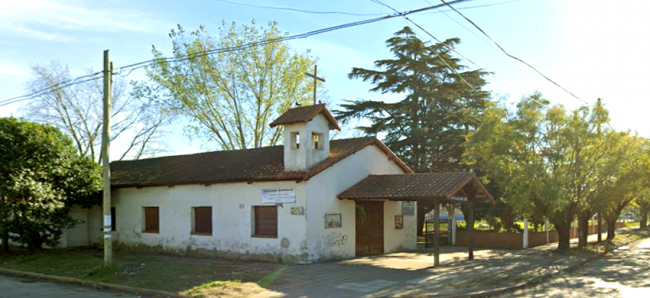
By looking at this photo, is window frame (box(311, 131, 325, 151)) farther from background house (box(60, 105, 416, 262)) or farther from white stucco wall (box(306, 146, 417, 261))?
white stucco wall (box(306, 146, 417, 261))

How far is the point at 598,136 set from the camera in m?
19.3

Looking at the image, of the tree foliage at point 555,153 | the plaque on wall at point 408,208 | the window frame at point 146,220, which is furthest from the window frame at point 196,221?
the tree foliage at point 555,153

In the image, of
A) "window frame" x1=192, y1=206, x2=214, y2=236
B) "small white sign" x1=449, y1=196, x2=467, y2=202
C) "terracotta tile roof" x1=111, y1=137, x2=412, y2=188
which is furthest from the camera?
"window frame" x1=192, y1=206, x2=214, y2=236

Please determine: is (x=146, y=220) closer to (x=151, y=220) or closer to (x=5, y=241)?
(x=151, y=220)

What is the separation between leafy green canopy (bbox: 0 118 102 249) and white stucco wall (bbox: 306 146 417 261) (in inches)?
394

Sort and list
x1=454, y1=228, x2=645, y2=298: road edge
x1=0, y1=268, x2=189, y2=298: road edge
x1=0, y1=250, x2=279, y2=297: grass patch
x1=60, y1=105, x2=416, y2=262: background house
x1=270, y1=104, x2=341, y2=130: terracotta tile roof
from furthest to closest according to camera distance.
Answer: x1=270, y1=104, x2=341, y2=130: terracotta tile roof < x1=60, y1=105, x2=416, y2=262: background house < x1=0, y1=250, x2=279, y2=297: grass patch < x1=0, y1=268, x2=189, y2=298: road edge < x1=454, y1=228, x2=645, y2=298: road edge

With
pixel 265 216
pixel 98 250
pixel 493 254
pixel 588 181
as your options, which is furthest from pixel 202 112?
pixel 588 181

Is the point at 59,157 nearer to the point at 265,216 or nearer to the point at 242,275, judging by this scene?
the point at 265,216

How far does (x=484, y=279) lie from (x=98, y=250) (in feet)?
54.7

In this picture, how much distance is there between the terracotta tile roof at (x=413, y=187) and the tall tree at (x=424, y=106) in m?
9.27

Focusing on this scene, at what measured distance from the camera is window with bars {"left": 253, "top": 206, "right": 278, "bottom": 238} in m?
17.3

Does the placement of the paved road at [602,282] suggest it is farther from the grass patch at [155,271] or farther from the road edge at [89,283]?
the road edge at [89,283]

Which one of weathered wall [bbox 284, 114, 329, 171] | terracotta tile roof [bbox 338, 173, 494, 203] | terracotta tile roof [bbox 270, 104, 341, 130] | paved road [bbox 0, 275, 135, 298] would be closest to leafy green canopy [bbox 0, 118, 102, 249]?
paved road [bbox 0, 275, 135, 298]

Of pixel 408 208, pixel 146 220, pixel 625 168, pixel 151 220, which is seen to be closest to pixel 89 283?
pixel 151 220
